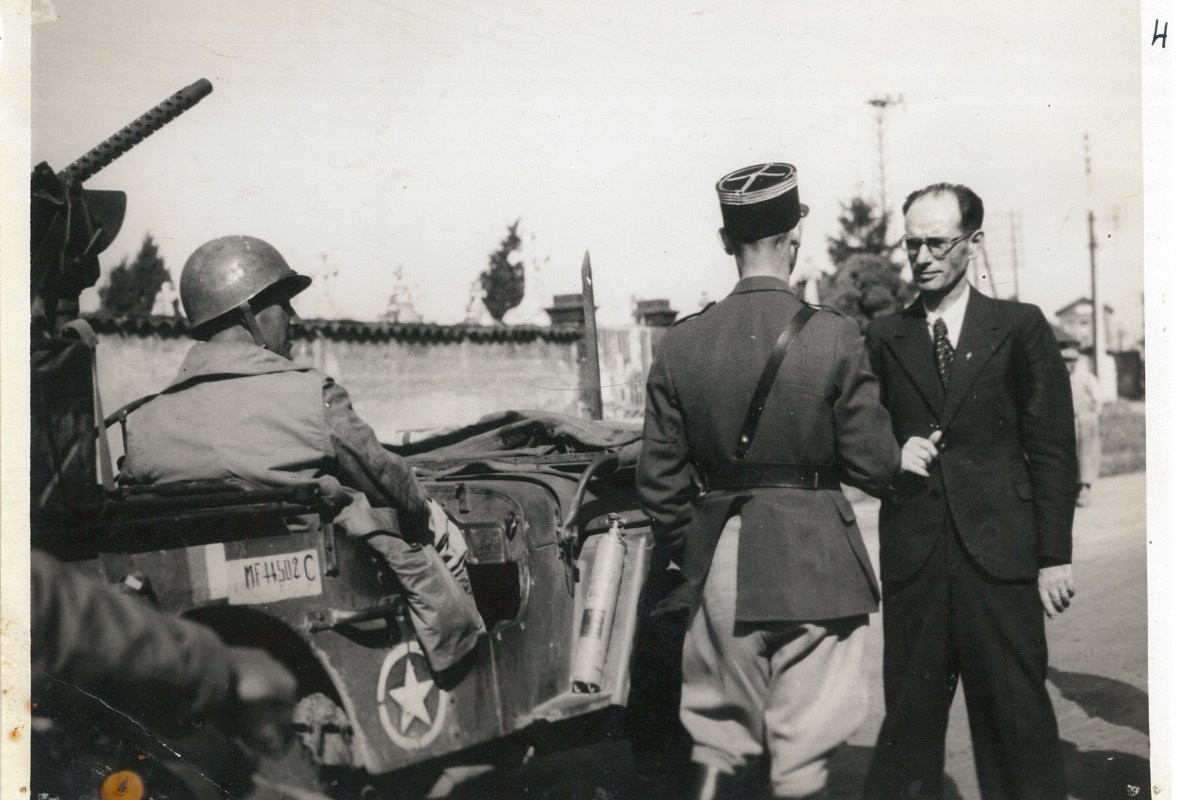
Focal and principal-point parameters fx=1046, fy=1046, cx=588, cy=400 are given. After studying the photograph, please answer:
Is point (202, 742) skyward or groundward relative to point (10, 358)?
groundward

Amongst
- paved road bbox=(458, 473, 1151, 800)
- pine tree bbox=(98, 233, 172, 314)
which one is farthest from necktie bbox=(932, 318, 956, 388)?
pine tree bbox=(98, 233, 172, 314)

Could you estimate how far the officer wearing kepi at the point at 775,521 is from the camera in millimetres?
2816

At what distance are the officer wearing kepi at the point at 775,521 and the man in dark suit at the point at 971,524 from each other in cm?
28

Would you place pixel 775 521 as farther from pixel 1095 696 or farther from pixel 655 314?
pixel 655 314

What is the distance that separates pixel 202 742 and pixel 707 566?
1482 millimetres

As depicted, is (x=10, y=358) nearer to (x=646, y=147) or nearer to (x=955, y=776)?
(x=646, y=147)

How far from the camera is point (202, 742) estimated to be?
2.89m

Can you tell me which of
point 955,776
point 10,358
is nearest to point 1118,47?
point 955,776

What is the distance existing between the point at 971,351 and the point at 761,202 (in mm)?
778

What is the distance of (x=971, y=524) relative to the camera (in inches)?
119

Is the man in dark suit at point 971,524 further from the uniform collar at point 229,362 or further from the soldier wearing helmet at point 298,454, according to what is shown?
the uniform collar at point 229,362

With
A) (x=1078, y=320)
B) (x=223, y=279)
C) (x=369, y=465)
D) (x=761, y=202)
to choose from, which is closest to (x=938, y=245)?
(x=761, y=202)

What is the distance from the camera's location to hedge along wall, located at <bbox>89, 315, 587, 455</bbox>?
8.97m

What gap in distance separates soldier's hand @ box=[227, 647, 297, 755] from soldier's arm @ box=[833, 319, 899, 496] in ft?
5.62
